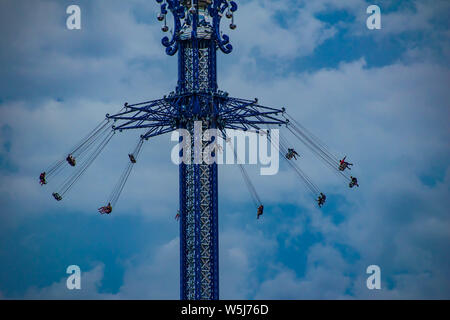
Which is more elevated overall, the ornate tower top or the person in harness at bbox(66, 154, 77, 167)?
the ornate tower top

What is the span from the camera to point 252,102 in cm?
13125

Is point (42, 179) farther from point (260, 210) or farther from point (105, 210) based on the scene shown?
point (260, 210)

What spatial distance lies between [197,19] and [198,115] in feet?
27.2

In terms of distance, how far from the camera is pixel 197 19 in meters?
132

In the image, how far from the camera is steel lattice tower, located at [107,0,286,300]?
424 feet

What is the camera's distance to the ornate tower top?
432 ft

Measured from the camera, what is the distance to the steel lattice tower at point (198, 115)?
12925 centimetres

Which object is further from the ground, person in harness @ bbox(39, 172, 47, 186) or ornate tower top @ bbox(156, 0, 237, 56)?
ornate tower top @ bbox(156, 0, 237, 56)

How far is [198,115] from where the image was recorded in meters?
130

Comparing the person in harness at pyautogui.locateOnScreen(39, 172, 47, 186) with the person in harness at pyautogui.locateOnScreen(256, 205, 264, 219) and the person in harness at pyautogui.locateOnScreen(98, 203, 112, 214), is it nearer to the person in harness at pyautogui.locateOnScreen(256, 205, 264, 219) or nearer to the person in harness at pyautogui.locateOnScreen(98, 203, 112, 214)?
the person in harness at pyautogui.locateOnScreen(98, 203, 112, 214)

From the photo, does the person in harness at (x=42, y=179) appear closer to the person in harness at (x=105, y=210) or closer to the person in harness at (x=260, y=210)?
the person in harness at (x=105, y=210)
